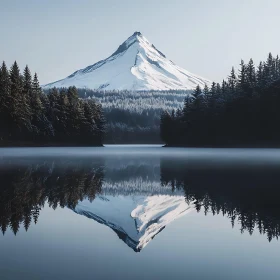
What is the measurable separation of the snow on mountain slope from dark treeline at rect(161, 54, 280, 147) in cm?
7815

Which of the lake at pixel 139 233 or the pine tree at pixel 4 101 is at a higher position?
the pine tree at pixel 4 101

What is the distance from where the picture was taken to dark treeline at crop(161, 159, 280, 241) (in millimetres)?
12959

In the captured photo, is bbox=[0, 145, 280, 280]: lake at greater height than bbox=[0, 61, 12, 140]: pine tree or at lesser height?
lesser

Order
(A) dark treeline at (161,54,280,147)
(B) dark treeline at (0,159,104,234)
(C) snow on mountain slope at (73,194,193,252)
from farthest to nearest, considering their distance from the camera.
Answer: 1. (A) dark treeline at (161,54,280,147)
2. (B) dark treeline at (0,159,104,234)
3. (C) snow on mountain slope at (73,194,193,252)

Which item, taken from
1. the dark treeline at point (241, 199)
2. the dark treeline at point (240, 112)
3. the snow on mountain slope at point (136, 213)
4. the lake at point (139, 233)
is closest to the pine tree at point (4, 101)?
the dark treeline at point (240, 112)

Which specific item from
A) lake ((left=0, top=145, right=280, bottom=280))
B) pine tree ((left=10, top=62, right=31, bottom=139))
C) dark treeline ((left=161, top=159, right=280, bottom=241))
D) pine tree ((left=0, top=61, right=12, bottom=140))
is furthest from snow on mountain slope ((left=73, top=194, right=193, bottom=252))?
pine tree ((left=10, top=62, right=31, bottom=139))

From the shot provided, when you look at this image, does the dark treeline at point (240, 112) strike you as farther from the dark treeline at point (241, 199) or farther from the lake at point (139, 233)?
the lake at point (139, 233)

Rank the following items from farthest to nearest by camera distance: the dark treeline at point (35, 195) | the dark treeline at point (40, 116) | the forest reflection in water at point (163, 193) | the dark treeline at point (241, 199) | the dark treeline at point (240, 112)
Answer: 1. the dark treeline at point (240, 112)
2. the dark treeline at point (40, 116)
3. the dark treeline at point (35, 195)
4. the forest reflection in water at point (163, 193)
5. the dark treeline at point (241, 199)

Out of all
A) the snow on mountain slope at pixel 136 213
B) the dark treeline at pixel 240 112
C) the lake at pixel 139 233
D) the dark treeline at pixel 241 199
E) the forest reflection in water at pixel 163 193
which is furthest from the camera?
the dark treeline at pixel 240 112

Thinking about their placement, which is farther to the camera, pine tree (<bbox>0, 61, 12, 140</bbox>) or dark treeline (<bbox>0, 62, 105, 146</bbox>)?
dark treeline (<bbox>0, 62, 105, 146</bbox>)

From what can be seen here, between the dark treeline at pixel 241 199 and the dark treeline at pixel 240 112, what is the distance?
70.8 metres

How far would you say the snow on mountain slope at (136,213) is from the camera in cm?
1168

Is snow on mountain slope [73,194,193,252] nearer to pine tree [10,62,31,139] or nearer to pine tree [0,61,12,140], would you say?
pine tree [0,61,12,140]

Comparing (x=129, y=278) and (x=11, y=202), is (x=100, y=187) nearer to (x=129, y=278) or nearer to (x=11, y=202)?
(x=11, y=202)
